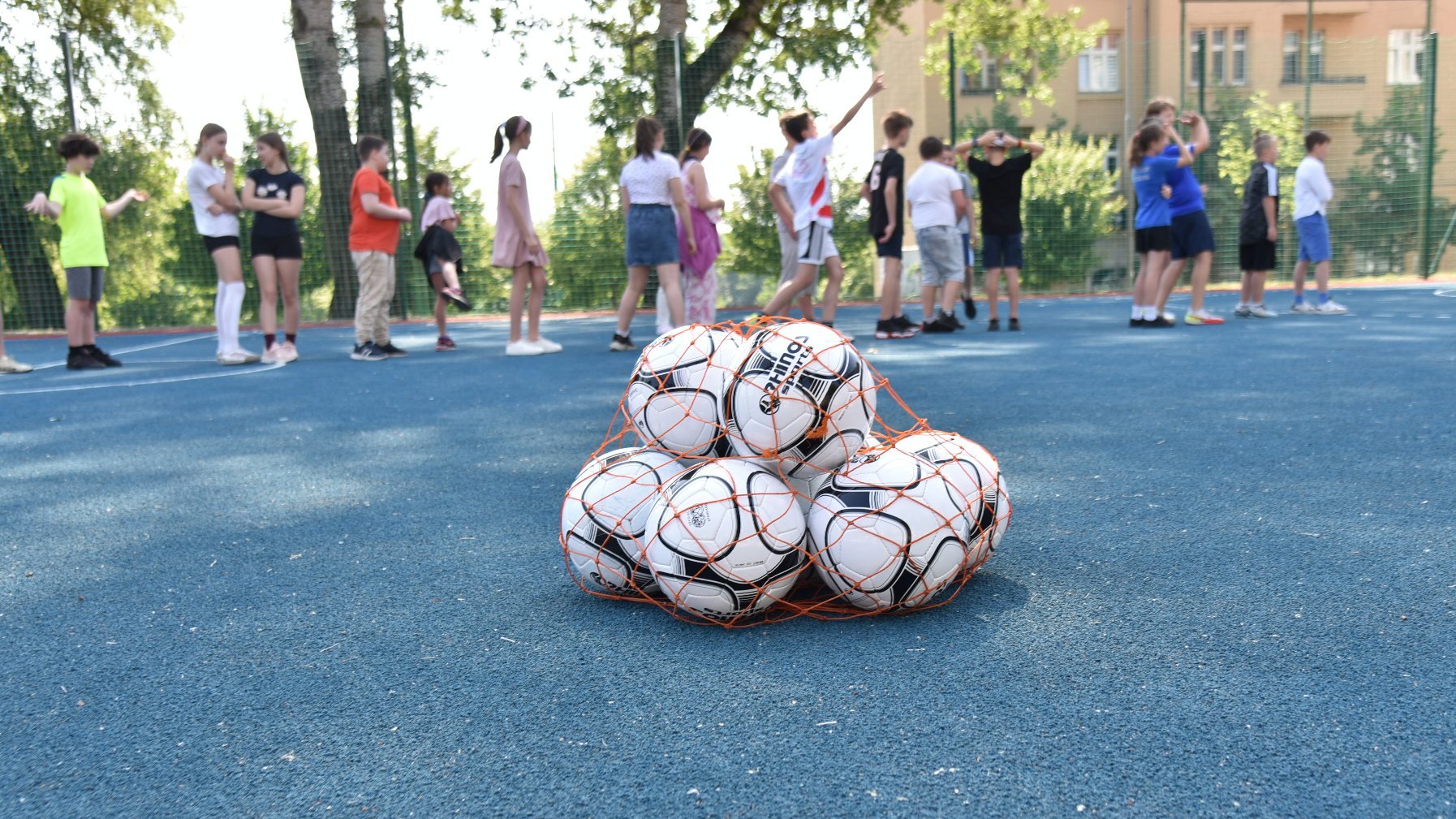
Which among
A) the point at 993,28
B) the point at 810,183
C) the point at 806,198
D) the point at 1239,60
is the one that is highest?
the point at 1239,60

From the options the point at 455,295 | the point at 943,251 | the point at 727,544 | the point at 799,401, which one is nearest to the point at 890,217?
the point at 943,251

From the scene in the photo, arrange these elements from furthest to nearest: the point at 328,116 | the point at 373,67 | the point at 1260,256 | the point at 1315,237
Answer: the point at 373,67, the point at 328,116, the point at 1315,237, the point at 1260,256

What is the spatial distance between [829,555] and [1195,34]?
1251 inches

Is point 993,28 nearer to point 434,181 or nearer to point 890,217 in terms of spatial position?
point 890,217

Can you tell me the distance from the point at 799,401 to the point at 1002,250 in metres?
8.30

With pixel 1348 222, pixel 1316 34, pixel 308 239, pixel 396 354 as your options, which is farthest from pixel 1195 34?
pixel 396 354

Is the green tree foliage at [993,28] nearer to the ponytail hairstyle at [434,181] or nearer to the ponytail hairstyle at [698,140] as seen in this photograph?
the ponytail hairstyle at [434,181]

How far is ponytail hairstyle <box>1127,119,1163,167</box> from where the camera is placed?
970 centimetres

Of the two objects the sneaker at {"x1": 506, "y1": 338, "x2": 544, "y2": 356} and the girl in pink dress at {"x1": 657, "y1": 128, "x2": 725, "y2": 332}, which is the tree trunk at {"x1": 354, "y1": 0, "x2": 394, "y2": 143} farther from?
the girl in pink dress at {"x1": 657, "y1": 128, "x2": 725, "y2": 332}

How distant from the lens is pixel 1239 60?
2873 centimetres

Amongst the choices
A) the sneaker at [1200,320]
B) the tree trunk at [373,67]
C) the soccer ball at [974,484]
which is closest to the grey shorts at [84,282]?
the tree trunk at [373,67]

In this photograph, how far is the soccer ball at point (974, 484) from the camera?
2.73 meters

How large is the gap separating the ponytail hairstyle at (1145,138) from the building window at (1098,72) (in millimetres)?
21993

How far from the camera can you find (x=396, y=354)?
1012 centimetres
